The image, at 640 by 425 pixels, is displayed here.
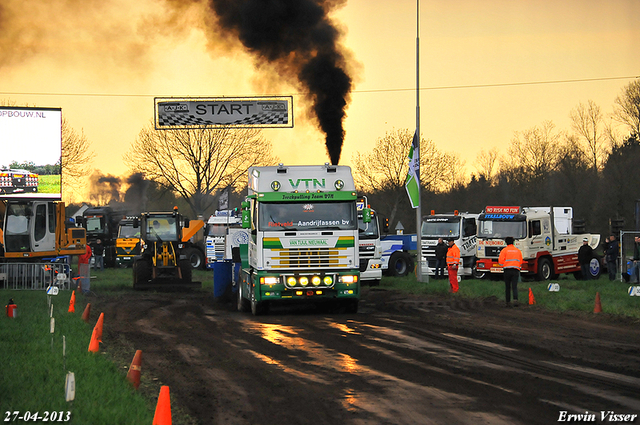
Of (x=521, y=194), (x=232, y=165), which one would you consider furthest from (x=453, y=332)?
(x=521, y=194)

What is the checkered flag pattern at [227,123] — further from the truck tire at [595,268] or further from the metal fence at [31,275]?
the truck tire at [595,268]

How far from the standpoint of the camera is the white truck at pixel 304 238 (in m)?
16.7

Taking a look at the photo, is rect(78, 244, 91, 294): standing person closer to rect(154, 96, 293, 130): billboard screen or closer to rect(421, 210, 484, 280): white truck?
rect(154, 96, 293, 130): billboard screen

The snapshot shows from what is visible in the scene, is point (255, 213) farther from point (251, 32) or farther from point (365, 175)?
point (365, 175)

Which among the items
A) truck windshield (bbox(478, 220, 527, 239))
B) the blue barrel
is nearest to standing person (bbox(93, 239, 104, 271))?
the blue barrel

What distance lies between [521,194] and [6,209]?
47.4 meters

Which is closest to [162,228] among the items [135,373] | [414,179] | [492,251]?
[414,179]

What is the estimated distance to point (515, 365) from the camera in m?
10.3

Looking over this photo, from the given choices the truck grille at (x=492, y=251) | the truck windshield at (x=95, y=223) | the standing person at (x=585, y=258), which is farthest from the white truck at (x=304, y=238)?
the truck windshield at (x=95, y=223)

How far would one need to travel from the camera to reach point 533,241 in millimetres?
27750

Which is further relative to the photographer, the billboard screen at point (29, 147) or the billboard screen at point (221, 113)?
the billboard screen at point (29, 147)

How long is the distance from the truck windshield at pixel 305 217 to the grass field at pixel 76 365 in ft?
15.5

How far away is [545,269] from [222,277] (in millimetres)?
13616

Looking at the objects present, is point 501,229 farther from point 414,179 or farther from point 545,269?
point 414,179
